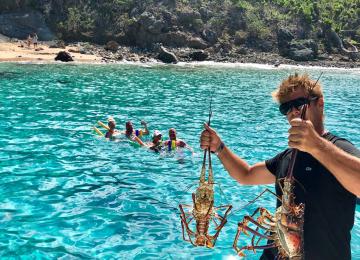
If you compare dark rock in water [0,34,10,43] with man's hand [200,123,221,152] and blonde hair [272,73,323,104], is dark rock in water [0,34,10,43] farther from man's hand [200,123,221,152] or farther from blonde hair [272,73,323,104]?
blonde hair [272,73,323,104]

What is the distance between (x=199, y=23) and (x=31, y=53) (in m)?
24.3

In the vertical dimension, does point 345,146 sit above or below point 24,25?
below

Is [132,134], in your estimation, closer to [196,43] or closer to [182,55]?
[182,55]

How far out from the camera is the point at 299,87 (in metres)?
3.40

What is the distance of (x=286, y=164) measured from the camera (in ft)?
11.8

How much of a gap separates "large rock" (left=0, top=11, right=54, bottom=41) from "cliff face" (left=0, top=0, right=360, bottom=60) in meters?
0.11

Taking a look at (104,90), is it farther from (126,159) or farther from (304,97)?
Result: (304,97)

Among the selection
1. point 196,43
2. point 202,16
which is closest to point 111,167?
point 196,43

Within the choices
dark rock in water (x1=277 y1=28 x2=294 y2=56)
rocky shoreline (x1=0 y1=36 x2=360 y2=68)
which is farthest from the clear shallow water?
dark rock in water (x1=277 y1=28 x2=294 y2=56)

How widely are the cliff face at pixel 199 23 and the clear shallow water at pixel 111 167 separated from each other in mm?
29258

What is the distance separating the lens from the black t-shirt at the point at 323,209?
3.23 metres

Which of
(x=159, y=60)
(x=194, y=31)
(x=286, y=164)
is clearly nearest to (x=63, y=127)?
(x=286, y=164)

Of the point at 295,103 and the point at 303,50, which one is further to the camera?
the point at 303,50

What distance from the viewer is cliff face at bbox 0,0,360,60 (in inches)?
2156
